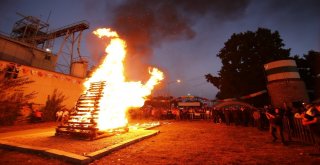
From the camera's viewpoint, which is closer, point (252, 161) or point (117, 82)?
point (252, 161)

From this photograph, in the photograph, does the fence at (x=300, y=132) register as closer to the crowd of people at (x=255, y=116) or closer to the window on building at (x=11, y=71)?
the crowd of people at (x=255, y=116)

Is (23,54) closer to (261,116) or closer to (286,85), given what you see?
(261,116)

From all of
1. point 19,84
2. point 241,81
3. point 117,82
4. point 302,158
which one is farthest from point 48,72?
point 241,81

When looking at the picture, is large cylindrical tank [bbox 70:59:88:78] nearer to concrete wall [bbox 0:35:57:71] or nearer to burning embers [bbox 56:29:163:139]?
concrete wall [bbox 0:35:57:71]

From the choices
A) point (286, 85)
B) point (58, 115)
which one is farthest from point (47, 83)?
point (286, 85)

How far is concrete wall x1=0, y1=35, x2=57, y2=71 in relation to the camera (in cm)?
2581

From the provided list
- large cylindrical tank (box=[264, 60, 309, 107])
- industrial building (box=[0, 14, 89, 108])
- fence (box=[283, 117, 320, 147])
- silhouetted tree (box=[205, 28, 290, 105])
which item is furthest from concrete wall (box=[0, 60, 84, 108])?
silhouetted tree (box=[205, 28, 290, 105])

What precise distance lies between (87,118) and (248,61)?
33838 millimetres

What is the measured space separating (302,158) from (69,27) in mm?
39155

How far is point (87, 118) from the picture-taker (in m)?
10.1

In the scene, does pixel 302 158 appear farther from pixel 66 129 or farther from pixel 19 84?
pixel 19 84

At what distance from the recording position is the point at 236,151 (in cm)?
771

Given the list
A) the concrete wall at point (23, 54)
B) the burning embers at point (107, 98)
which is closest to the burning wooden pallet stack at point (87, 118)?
the burning embers at point (107, 98)

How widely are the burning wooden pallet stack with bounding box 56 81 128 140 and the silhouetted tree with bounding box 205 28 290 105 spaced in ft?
99.5
